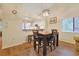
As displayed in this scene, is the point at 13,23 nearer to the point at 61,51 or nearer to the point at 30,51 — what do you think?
the point at 30,51

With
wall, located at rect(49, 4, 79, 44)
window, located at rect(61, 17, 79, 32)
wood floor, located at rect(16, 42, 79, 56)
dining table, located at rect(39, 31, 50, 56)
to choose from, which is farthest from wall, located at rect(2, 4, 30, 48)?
window, located at rect(61, 17, 79, 32)

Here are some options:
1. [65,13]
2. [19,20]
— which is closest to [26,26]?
[19,20]

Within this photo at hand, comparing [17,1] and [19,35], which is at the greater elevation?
[17,1]

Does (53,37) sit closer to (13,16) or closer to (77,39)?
Result: (77,39)

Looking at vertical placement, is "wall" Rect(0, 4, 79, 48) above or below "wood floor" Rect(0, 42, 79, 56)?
above

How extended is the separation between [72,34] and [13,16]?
39.5 inches

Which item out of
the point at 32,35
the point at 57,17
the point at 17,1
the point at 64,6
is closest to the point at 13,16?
the point at 17,1

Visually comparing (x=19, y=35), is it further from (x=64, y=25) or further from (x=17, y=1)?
(x=64, y=25)

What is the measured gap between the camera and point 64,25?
1980mm

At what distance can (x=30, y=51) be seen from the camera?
6.42 ft

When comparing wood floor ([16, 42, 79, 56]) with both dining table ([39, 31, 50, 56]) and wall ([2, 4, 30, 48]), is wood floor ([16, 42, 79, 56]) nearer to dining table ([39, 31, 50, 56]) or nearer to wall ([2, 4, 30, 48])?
dining table ([39, 31, 50, 56])

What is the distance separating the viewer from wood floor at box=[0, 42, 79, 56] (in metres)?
1.94

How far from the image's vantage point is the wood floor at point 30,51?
76.3 inches

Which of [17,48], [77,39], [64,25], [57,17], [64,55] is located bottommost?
[64,55]
